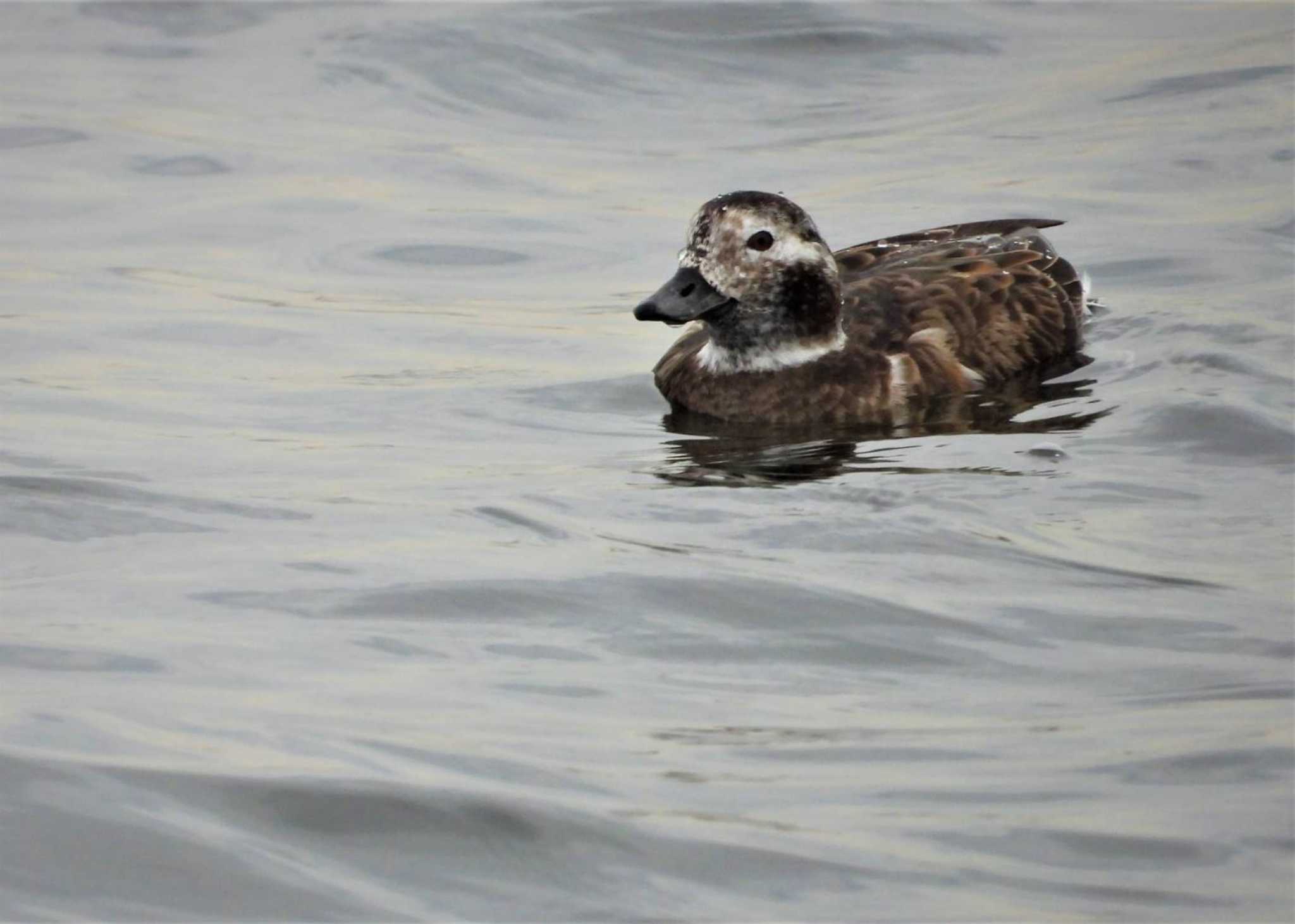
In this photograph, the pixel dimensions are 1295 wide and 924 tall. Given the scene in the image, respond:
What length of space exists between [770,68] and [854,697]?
1206cm

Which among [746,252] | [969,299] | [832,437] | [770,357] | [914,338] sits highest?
[746,252]

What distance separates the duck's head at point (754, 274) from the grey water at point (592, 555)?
0.56 metres

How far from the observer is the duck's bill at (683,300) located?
905 centimetres

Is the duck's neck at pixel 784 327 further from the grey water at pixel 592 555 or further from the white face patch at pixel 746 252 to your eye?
the grey water at pixel 592 555

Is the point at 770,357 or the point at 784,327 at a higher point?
the point at 784,327

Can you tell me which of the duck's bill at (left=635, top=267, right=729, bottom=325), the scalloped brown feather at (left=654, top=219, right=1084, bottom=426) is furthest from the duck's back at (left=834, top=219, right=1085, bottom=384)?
the duck's bill at (left=635, top=267, right=729, bottom=325)

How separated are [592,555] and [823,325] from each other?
2.96 meters

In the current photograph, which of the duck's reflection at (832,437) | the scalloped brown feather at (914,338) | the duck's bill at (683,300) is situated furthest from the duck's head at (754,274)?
the duck's reflection at (832,437)

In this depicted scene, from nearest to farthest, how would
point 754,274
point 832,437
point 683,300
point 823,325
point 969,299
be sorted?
point 832,437
point 683,300
point 754,274
point 823,325
point 969,299

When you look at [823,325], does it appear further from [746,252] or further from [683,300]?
[683,300]

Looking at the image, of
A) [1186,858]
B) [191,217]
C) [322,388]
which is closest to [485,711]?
[1186,858]

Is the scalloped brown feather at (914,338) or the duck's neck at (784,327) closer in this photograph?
the scalloped brown feather at (914,338)

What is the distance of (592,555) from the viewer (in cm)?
677

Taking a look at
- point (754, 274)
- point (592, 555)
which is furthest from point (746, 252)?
point (592, 555)
